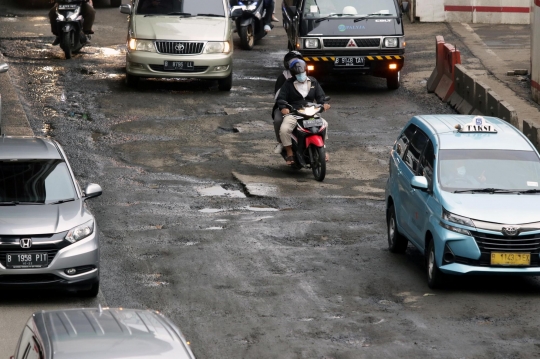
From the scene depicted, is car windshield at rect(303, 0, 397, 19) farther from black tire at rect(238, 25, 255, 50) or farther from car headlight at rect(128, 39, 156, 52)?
black tire at rect(238, 25, 255, 50)

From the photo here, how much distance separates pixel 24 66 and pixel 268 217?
12274 millimetres

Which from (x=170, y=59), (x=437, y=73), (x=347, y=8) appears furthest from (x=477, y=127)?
(x=347, y=8)

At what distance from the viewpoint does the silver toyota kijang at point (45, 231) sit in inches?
425

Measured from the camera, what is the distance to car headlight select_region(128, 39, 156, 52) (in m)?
23.0

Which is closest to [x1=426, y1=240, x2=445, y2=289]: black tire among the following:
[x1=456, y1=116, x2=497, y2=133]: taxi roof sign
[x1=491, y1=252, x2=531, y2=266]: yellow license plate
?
[x1=491, y1=252, x2=531, y2=266]: yellow license plate

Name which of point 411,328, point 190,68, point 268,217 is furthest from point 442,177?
point 190,68

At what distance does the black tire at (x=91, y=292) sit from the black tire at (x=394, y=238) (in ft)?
12.8

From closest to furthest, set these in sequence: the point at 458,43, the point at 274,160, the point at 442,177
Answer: the point at 442,177 → the point at 274,160 → the point at 458,43

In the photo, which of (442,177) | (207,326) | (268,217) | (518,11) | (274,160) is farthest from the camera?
(518,11)

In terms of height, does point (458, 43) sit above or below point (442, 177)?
below

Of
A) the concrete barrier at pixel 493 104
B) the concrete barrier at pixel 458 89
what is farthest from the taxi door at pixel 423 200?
the concrete barrier at pixel 458 89

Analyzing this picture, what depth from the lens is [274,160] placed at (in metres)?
18.8

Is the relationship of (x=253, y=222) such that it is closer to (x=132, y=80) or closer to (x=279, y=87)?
(x=279, y=87)

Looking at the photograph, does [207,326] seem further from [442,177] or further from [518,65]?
[518,65]
